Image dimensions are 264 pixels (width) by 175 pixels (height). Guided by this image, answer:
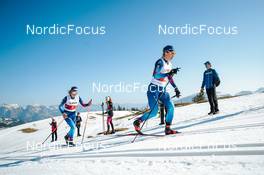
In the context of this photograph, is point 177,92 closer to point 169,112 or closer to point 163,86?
point 163,86

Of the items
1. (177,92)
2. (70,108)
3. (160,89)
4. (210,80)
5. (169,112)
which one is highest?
(210,80)

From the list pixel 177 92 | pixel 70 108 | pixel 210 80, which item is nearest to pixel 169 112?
pixel 177 92

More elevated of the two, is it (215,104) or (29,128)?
(215,104)

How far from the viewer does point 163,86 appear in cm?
772

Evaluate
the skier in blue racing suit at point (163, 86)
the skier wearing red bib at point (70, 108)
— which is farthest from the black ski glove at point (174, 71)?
the skier wearing red bib at point (70, 108)

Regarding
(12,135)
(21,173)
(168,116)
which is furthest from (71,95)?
(12,135)

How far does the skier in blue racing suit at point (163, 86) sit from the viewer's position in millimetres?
7574

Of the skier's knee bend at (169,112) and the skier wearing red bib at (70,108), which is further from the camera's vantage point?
the skier wearing red bib at (70,108)

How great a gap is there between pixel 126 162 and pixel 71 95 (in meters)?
7.47

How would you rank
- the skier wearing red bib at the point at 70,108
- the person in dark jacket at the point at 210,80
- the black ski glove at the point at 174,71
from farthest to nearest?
1. the person in dark jacket at the point at 210,80
2. the skier wearing red bib at the point at 70,108
3. the black ski glove at the point at 174,71

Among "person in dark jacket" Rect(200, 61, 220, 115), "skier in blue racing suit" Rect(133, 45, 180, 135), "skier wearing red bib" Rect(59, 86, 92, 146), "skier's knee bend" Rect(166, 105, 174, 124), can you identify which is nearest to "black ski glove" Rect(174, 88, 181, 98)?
"skier in blue racing suit" Rect(133, 45, 180, 135)

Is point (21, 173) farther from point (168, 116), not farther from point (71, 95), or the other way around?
point (71, 95)

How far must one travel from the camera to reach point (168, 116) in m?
7.59

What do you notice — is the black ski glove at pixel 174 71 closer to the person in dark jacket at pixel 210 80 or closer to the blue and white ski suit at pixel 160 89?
the blue and white ski suit at pixel 160 89
